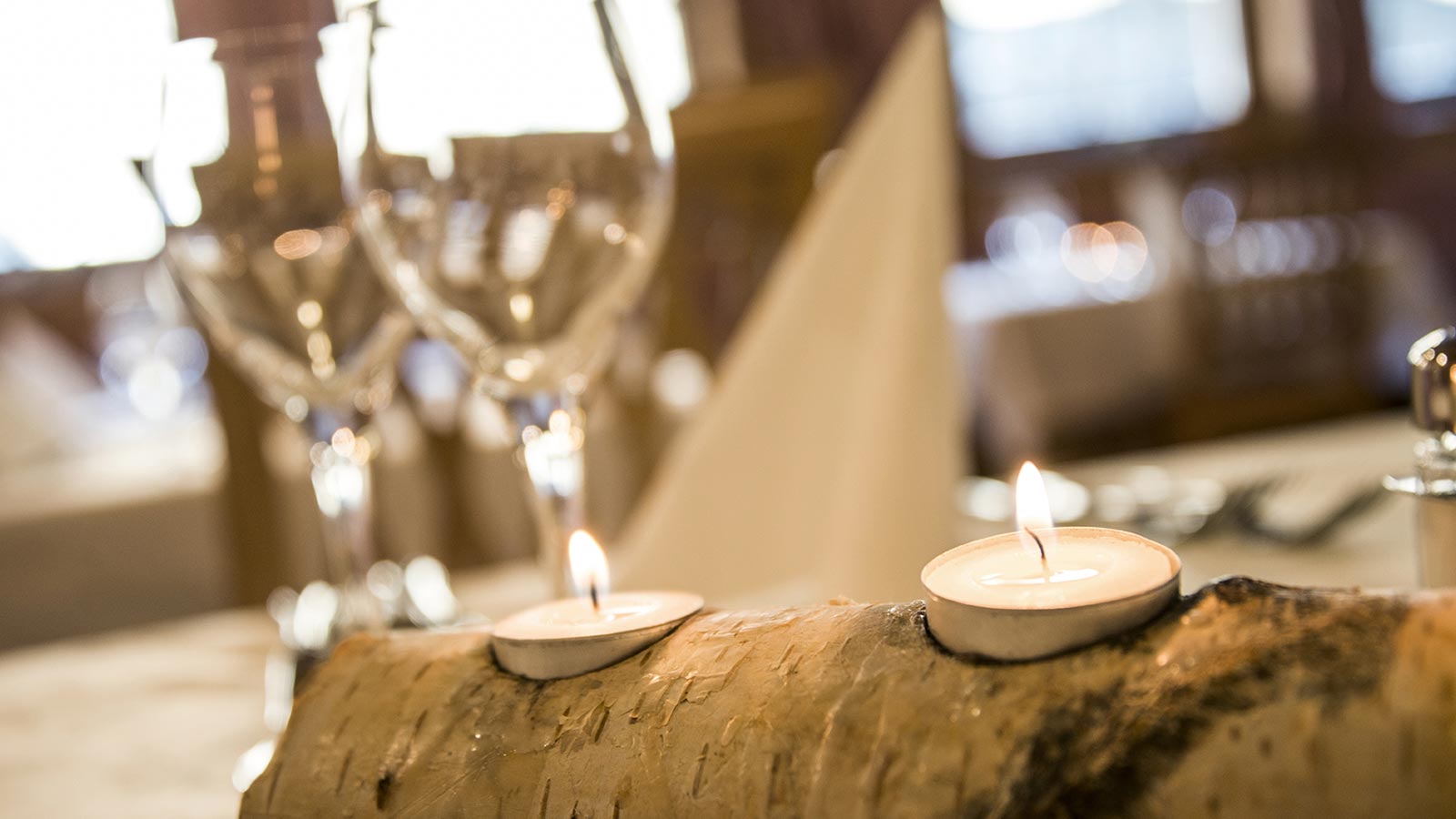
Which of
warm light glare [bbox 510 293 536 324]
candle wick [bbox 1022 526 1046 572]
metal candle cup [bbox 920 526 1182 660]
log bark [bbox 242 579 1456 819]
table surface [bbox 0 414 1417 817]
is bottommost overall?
table surface [bbox 0 414 1417 817]

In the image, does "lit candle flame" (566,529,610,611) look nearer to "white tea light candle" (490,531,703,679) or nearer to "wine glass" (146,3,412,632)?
"white tea light candle" (490,531,703,679)

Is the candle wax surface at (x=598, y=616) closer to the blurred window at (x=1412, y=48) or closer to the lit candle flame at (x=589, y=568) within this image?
the lit candle flame at (x=589, y=568)

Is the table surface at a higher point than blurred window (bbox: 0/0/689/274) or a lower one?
lower

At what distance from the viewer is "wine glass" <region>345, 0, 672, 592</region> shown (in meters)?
0.38

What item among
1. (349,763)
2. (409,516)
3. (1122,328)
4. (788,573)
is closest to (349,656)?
(349,763)

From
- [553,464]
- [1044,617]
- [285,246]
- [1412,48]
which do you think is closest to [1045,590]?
[1044,617]

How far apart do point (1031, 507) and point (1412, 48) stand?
634 centimetres

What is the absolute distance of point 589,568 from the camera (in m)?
0.30

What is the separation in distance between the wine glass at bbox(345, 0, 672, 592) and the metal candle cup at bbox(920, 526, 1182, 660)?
197 millimetres

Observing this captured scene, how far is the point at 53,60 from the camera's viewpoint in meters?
5.27

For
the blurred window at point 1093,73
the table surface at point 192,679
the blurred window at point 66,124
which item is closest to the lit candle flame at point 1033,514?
the table surface at point 192,679

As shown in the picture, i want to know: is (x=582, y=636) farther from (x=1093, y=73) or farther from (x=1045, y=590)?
(x=1093, y=73)

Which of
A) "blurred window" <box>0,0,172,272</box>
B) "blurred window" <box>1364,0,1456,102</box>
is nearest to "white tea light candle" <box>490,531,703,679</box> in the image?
"blurred window" <box>0,0,172,272</box>

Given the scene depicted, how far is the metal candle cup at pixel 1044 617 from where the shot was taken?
212 millimetres
